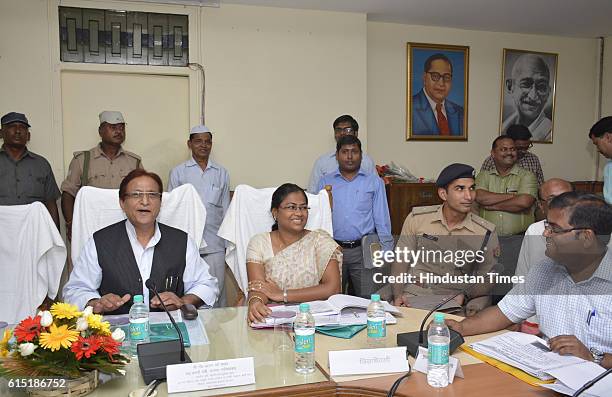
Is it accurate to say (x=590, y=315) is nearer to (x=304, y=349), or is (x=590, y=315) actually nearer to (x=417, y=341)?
(x=417, y=341)

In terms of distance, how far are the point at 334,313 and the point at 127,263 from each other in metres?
0.96

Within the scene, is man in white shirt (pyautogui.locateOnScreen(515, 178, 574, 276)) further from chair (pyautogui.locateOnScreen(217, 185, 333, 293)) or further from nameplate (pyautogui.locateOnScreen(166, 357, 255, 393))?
nameplate (pyautogui.locateOnScreen(166, 357, 255, 393))

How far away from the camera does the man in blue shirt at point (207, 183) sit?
12.9ft

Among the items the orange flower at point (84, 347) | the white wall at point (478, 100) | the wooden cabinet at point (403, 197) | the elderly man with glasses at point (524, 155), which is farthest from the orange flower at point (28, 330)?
the white wall at point (478, 100)

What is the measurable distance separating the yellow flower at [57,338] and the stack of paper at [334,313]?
0.74 meters

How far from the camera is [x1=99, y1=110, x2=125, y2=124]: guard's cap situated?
13.0 ft

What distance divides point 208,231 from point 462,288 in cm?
201

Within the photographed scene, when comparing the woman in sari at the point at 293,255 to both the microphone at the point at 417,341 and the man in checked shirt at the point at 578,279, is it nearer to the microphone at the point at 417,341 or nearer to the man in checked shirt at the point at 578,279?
the microphone at the point at 417,341

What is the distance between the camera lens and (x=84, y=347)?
1260 millimetres

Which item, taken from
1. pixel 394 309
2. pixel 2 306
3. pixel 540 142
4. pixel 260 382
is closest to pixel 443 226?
pixel 394 309

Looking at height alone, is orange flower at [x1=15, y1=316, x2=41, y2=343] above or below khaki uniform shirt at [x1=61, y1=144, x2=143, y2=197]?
below

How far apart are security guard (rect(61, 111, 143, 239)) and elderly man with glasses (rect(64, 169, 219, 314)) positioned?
1687mm

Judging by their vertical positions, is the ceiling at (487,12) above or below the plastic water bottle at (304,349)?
above

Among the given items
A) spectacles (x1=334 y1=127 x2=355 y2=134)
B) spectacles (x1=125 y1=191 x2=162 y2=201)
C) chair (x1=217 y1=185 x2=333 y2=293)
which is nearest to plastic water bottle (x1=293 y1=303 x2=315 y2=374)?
spectacles (x1=125 y1=191 x2=162 y2=201)
